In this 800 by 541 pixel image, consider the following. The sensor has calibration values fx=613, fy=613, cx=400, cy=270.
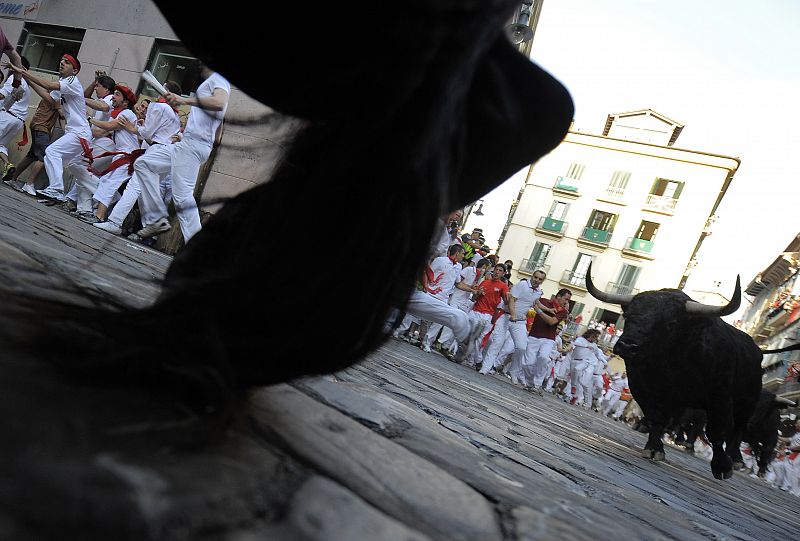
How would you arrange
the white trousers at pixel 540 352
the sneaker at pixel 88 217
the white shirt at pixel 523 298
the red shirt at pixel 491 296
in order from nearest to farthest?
the sneaker at pixel 88 217 → the red shirt at pixel 491 296 → the white shirt at pixel 523 298 → the white trousers at pixel 540 352

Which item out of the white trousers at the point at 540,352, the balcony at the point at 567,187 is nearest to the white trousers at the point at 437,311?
the white trousers at the point at 540,352

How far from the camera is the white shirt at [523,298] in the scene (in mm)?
12469

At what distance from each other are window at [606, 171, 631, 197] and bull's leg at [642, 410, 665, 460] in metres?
38.2

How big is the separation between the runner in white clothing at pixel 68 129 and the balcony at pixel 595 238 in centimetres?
3735

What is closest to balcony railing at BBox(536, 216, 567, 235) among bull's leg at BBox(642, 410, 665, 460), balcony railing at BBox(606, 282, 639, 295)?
balcony railing at BBox(606, 282, 639, 295)

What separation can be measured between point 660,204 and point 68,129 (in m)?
38.5

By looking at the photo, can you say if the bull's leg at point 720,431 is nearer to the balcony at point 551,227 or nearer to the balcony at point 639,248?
the balcony at point 639,248

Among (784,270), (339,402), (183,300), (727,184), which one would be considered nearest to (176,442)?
(183,300)

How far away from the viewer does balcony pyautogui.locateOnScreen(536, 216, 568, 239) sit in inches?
1692

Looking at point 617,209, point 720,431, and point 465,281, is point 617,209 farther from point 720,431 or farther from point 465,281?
point 720,431

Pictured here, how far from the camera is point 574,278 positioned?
41.9m

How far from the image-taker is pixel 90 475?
30.8 inches

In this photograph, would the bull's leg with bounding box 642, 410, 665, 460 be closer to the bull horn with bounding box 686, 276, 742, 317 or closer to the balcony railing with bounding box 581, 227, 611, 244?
the bull horn with bounding box 686, 276, 742, 317

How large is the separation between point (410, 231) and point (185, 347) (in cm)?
51
